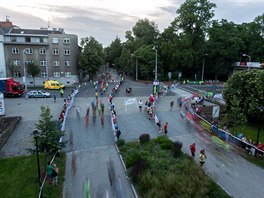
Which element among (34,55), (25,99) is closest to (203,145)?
(25,99)

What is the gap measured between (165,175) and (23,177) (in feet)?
28.1

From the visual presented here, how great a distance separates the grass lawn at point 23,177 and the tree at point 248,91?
17250mm

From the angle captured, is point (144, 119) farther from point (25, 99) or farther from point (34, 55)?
point (34, 55)

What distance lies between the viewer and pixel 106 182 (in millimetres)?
14086

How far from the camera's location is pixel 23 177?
581 inches

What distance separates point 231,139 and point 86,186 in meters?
12.7

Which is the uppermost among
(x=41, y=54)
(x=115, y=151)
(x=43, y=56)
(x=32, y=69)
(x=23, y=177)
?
(x=41, y=54)

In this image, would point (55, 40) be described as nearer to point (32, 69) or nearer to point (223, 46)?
point (32, 69)

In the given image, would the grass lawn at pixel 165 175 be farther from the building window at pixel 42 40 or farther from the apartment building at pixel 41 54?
the building window at pixel 42 40

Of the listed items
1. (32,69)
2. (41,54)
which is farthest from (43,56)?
(32,69)

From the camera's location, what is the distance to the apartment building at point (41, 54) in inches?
2072

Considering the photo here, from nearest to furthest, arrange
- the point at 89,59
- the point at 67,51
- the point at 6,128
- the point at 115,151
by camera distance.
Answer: the point at 115,151
the point at 6,128
the point at 67,51
the point at 89,59

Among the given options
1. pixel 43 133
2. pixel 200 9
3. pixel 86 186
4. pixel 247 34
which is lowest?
pixel 86 186

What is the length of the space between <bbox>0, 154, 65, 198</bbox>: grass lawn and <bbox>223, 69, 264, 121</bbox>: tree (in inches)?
679
